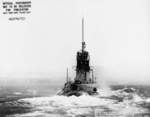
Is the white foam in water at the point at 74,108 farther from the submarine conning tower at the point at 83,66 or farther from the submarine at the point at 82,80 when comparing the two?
the submarine conning tower at the point at 83,66

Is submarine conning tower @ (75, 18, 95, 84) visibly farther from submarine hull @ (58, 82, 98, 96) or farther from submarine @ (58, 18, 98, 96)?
submarine hull @ (58, 82, 98, 96)

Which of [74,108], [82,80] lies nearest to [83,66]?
[82,80]

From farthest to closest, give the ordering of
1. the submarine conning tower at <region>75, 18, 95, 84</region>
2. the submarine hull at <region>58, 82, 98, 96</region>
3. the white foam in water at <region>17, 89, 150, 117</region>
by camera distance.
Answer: the submarine conning tower at <region>75, 18, 95, 84</region>
the submarine hull at <region>58, 82, 98, 96</region>
the white foam in water at <region>17, 89, 150, 117</region>

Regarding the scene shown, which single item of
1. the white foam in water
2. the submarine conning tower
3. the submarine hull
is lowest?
the white foam in water

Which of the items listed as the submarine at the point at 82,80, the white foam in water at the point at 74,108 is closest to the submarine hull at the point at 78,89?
the submarine at the point at 82,80

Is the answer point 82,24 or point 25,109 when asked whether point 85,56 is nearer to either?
point 82,24

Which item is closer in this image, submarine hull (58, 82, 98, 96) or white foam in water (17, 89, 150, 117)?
white foam in water (17, 89, 150, 117)

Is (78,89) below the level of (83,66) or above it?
below

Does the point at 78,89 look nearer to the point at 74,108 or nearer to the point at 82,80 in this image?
the point at 82,80

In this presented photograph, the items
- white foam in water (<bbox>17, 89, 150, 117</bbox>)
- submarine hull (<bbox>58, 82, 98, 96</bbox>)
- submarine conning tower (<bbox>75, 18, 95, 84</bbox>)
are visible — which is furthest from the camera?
submarine conning tower (<bbox>75, 18, 95, 84</bbox>)

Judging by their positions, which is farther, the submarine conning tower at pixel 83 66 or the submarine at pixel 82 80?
the submarine conning tower at pixel 83 66

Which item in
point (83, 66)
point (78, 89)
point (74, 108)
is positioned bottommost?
point (74, 108)

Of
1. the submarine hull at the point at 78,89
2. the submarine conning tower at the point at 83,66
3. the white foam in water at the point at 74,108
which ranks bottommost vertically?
the white foam in water at the point at 74,108

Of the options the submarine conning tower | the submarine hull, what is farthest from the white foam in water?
the submarine conning tower
